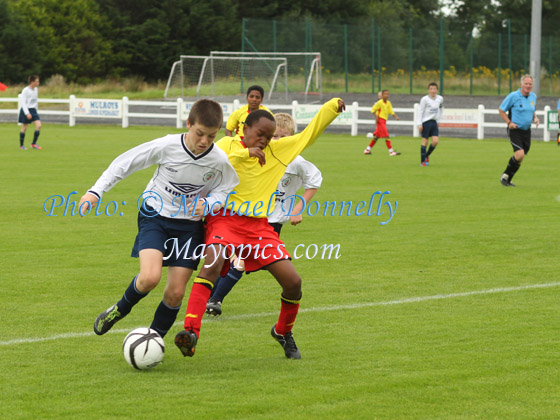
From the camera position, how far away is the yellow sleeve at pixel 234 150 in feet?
20.6

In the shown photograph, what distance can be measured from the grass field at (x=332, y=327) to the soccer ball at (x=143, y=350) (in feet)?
0.28

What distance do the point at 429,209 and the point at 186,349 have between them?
31.0 feet

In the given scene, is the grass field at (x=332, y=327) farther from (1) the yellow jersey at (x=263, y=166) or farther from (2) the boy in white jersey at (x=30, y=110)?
(2) the boy in white jersey at (x=30, y=110)

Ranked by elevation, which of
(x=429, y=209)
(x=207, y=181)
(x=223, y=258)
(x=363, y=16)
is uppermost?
(x=363, y=16)

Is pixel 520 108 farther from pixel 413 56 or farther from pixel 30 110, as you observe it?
pixel 413 56

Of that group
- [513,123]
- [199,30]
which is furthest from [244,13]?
[513,123]

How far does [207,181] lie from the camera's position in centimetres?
623

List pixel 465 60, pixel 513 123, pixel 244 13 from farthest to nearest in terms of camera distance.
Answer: pixel 244 13, pixel 465 60, pixel 513 123

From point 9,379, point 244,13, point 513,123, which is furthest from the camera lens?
point 244,13

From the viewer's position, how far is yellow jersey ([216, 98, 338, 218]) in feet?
20.6

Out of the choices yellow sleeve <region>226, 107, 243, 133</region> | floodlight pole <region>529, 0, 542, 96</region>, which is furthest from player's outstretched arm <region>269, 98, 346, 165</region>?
floodlight pole <region>529, 0, 542, 96</region>

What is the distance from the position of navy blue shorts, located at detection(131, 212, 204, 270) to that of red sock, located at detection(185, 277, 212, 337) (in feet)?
0.74

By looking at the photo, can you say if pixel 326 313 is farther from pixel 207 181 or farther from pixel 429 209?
pixel 429 209

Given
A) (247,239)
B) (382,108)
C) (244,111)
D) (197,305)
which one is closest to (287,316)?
(247,239)
